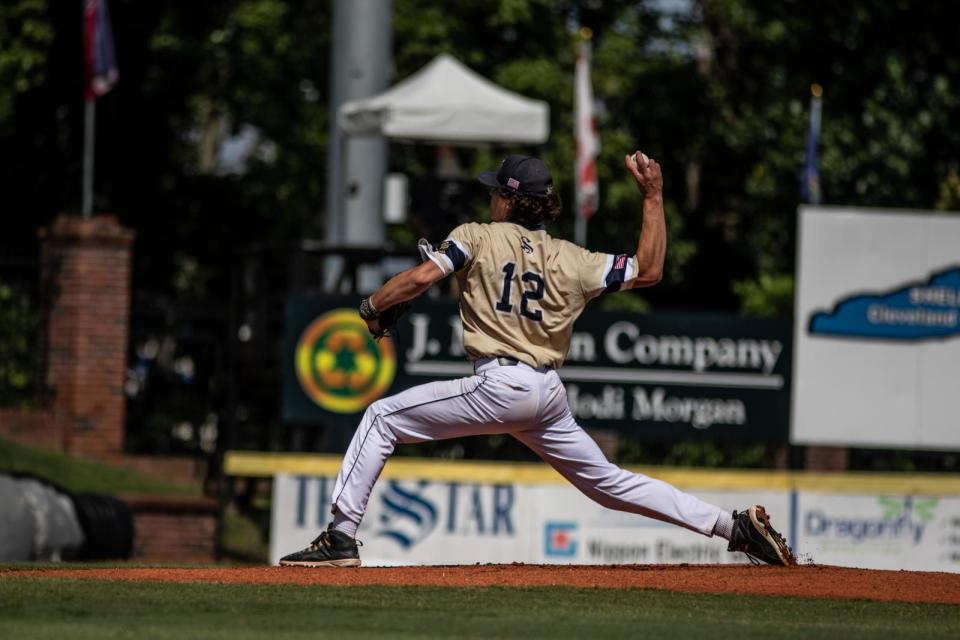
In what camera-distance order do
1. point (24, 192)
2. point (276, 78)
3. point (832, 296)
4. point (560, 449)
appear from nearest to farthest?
point (560, 449) < point (832, 296) < point (24, 192) < point (276, 78)

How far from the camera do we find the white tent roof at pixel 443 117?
16906 millimetres

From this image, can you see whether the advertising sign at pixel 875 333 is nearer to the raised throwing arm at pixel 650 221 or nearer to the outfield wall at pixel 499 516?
the outfield wall at pixel 499 516

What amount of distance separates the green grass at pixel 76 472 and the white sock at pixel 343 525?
804 centimetres

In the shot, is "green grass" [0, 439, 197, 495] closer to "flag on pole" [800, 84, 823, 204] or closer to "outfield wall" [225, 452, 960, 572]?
"outfield wall" [225, 452, 960, 572]

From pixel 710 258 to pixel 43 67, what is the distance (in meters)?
14.4

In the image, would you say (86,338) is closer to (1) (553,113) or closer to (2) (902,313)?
(2) (902,313)

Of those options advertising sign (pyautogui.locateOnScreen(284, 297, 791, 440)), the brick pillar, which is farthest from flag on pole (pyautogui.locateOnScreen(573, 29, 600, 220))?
the brick pillar

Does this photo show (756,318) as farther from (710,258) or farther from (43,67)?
(710,258)

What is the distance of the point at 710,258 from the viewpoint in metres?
37.3

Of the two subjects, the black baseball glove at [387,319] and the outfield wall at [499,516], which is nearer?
the black baseball glove at [387,319]

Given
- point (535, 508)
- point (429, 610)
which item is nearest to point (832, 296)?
point (535, 508)

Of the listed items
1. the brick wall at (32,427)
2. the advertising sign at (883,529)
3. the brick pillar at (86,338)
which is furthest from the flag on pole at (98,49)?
the advertising sign at (883,529)

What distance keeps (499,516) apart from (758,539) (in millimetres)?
6471

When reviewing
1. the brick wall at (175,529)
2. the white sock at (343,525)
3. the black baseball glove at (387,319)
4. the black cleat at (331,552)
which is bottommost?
the brick wall at (175,529)
